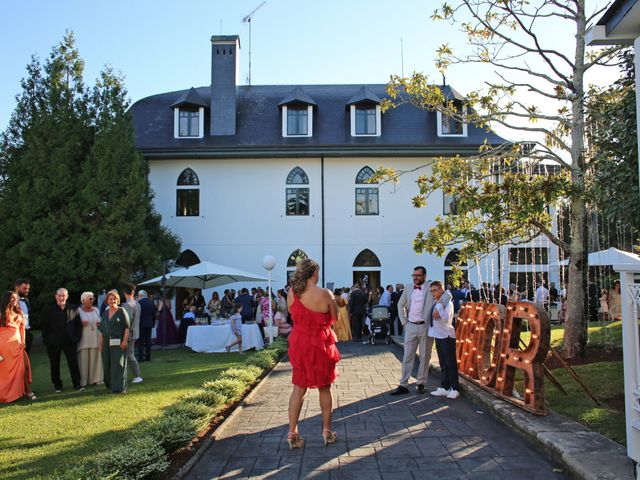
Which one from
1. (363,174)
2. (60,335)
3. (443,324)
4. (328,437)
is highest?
(363,174)

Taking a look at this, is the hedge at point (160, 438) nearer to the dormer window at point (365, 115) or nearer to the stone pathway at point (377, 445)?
the stone pathway at point (377, 445)

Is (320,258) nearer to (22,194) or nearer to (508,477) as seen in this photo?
(22,194)

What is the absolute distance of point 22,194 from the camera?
20812mm

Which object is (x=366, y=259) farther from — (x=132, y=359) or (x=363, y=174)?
(x=132, y=359)

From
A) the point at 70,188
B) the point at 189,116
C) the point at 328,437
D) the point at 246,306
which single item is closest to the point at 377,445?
the point at 328,437

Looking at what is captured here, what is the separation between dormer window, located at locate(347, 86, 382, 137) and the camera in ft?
91.6

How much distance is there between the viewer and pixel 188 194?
2777 centimetres

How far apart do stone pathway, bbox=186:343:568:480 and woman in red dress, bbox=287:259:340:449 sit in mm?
486

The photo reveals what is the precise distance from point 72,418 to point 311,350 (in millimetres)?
3806

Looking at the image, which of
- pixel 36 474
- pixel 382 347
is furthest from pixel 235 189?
pixel 36 474

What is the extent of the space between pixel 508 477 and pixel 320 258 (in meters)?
22.2

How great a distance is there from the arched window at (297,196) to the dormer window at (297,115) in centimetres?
183

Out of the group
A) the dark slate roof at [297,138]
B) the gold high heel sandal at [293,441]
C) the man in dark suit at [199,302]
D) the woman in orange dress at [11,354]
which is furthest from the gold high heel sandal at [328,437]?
the dark slate roof at [297,138]

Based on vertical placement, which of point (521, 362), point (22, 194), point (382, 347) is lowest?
point (382, 347)
